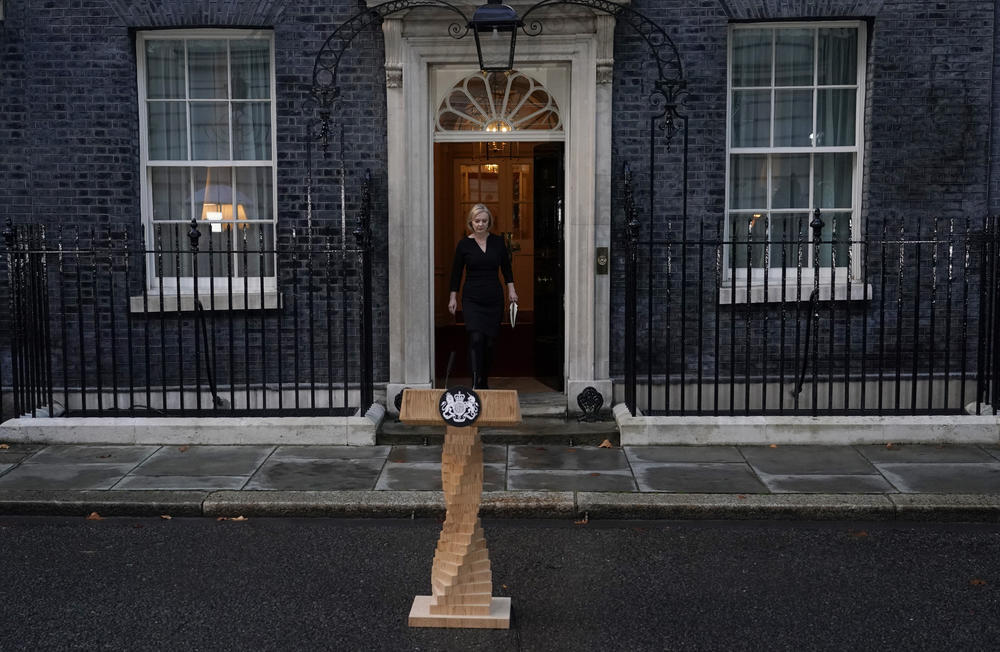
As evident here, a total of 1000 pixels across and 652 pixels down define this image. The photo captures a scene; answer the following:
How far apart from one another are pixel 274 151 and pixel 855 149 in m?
5.10

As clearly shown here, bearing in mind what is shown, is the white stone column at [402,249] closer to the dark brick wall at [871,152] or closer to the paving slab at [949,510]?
the dark brick wall at [871,152]

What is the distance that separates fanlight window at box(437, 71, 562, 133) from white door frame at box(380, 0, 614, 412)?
0.19 m

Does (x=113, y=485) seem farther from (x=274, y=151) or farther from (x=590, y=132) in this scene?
(x=590, y=132)

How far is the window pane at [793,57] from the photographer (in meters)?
9.17

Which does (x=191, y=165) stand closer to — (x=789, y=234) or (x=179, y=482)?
(x=179, y=482)

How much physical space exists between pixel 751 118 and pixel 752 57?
1.72 feet

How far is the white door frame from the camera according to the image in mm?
8734

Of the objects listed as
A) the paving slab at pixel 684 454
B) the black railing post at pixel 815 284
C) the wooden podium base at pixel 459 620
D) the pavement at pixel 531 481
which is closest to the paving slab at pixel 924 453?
the pavement at pixel 531 481

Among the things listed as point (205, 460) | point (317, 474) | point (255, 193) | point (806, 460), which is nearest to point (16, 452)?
point (205, 460)

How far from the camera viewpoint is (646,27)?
8.87m

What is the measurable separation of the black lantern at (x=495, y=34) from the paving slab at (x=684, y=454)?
10.4ft

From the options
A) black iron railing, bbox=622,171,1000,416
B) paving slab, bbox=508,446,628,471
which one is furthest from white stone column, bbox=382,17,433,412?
black iron railing, bbox=622,171,1000,416

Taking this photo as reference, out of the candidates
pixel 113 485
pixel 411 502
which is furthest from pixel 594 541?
pixel 113 485

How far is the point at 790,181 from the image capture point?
9.37 metres
